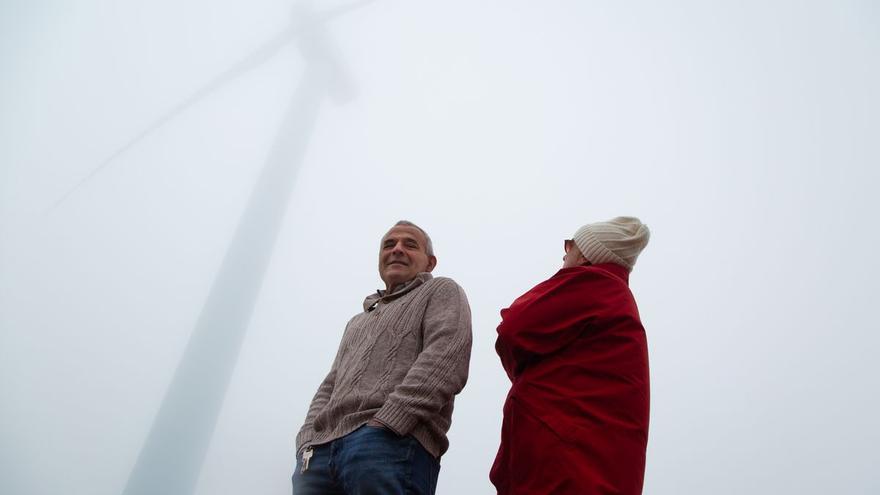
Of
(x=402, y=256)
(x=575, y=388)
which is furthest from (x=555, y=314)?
(x=402, y=256)

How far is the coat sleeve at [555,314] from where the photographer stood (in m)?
2.20

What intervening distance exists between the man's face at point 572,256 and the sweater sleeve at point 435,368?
63cm

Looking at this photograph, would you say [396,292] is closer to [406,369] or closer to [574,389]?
[406,369]

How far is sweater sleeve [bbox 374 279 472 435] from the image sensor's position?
1966mm

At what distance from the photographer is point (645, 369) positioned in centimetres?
213

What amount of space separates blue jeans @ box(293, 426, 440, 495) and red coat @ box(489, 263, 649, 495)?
1.25 feet

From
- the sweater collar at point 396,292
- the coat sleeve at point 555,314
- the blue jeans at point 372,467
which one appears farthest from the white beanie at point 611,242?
the blue jeans at point 372,467

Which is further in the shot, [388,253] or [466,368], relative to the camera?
[388,253]

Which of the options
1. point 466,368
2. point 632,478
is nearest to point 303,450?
point 466,368

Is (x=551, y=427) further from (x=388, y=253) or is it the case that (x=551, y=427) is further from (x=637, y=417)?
(x=388, y=253)

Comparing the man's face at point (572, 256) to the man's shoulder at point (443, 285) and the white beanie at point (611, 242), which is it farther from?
the man's shoulder at point (443, 285)

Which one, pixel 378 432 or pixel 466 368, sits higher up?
pixel 466 368

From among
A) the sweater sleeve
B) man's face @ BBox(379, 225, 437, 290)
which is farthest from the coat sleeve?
man's face @ BBox(379, 225, 437, 290)

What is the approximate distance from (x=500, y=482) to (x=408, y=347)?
0.68 metres
